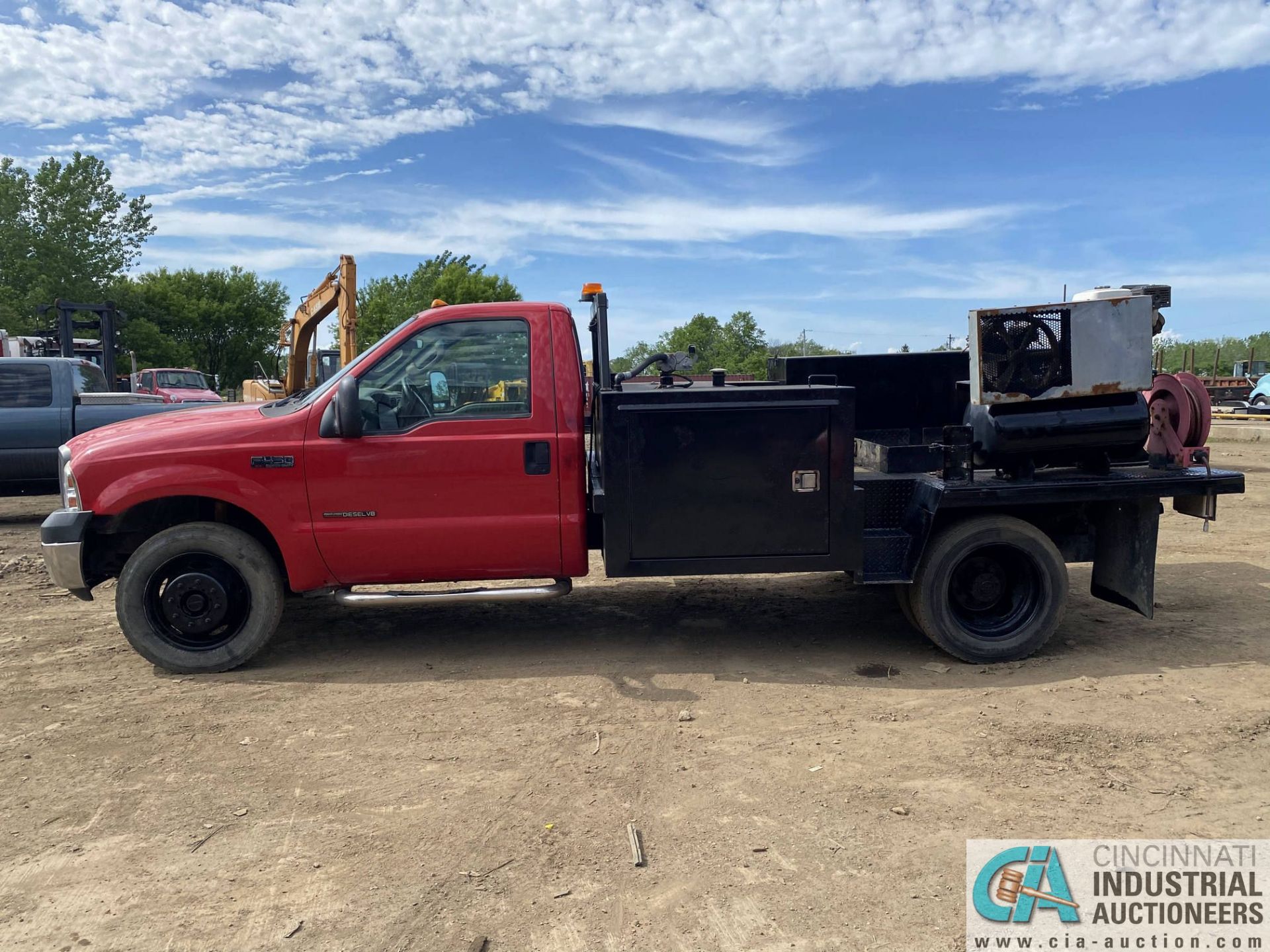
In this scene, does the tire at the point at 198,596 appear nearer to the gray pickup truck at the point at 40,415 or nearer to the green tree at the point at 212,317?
the gray pickup truck at the point at 40,415

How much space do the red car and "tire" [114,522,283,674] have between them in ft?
56.7

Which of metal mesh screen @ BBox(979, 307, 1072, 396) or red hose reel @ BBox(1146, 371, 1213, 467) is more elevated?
metal mesh screen @ BBox(979, 307, 1072, 396)

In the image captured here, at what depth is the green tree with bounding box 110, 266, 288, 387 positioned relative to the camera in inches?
2015

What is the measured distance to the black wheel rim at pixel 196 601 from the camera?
5.42m

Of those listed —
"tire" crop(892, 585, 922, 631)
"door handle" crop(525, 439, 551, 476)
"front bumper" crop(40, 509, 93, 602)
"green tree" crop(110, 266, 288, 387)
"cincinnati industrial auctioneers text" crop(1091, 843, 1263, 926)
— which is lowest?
"cincinnati industrial auctioneers text" crop(1091, 843, 1263, 926)

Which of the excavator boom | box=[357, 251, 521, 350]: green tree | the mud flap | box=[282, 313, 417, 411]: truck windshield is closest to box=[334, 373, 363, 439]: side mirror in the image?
box=[282, 313, 417, 411]: truck windshield

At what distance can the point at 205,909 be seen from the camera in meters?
3.11

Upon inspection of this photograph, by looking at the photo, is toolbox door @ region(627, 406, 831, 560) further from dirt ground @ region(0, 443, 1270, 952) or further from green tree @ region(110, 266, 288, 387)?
green tree @ region(110, 266, 288, 387)

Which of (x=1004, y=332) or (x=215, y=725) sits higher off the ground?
(x=1004, y=332)

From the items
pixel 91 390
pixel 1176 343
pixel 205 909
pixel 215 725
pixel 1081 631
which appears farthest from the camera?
pixel 1176 343

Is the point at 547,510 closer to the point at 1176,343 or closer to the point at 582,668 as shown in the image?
the point at 582,668

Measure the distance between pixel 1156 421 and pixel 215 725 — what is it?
572 cm

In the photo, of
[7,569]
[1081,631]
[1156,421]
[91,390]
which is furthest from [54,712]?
[91,390]

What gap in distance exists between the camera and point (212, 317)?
176 ft
